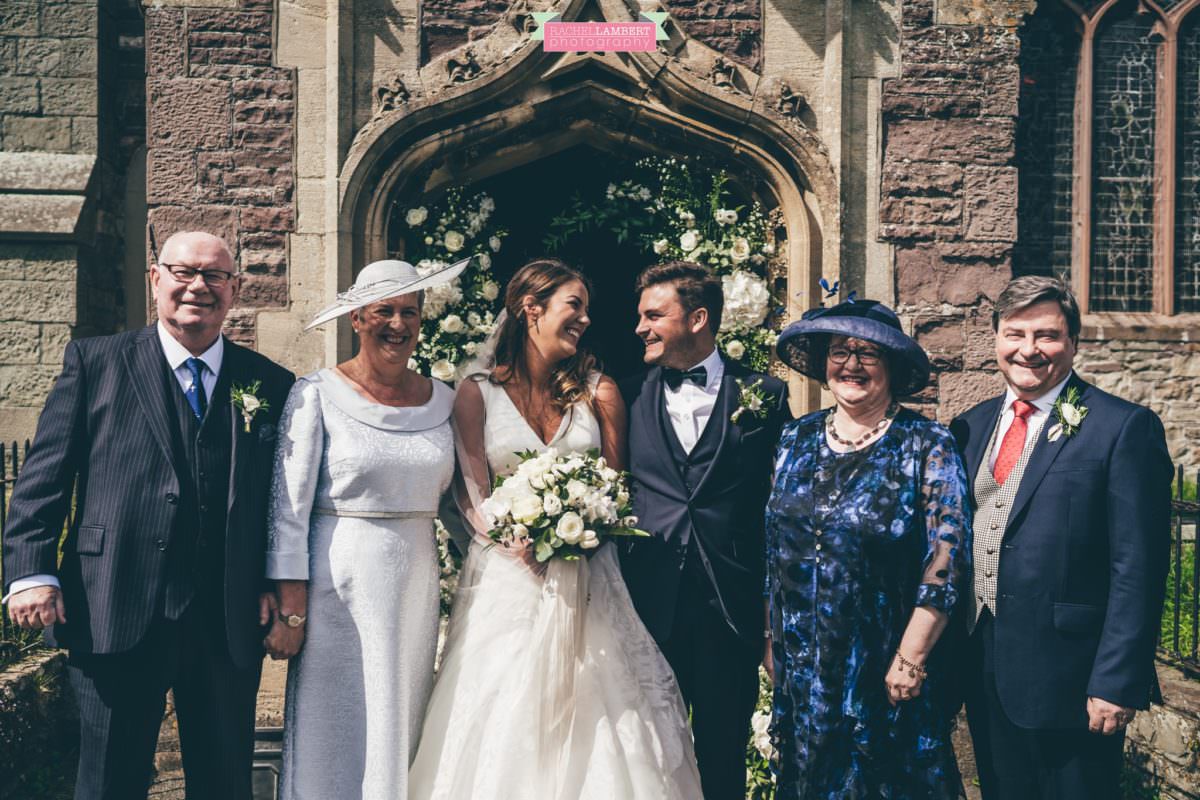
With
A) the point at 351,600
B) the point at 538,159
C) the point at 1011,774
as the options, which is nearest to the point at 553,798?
the point at 351,600

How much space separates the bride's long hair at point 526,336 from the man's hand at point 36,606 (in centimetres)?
155

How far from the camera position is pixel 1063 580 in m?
3.11

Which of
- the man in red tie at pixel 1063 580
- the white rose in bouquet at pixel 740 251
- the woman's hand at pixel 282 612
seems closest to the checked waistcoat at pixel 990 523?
the man in red tie at pixel 1063 580

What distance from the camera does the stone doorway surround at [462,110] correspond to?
18.0ft

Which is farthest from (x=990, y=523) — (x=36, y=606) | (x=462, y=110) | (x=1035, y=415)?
(x=462, y=110)

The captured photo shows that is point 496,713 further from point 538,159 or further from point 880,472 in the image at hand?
point 538,159

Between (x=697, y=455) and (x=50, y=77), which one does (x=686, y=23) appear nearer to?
(x=697, y=455)

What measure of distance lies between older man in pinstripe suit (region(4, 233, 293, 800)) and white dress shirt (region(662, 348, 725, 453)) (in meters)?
1.40

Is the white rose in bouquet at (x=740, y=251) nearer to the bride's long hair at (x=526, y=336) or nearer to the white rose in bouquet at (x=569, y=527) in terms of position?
the bride's long hair at (x=526, y=336)

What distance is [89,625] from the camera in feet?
10.5

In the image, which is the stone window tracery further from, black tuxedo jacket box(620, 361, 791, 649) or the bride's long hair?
the bride's long hair

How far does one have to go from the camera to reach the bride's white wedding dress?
130 inches

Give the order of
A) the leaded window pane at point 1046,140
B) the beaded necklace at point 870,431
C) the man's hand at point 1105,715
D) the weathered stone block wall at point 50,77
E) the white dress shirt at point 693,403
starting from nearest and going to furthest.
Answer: the man's hand at point 1105,715, the beaded necklace at point 870,431, the white dress shirt at point 693,403, the weathered stone block wall at point 50,77, the leaded window pane at point 1046,140
